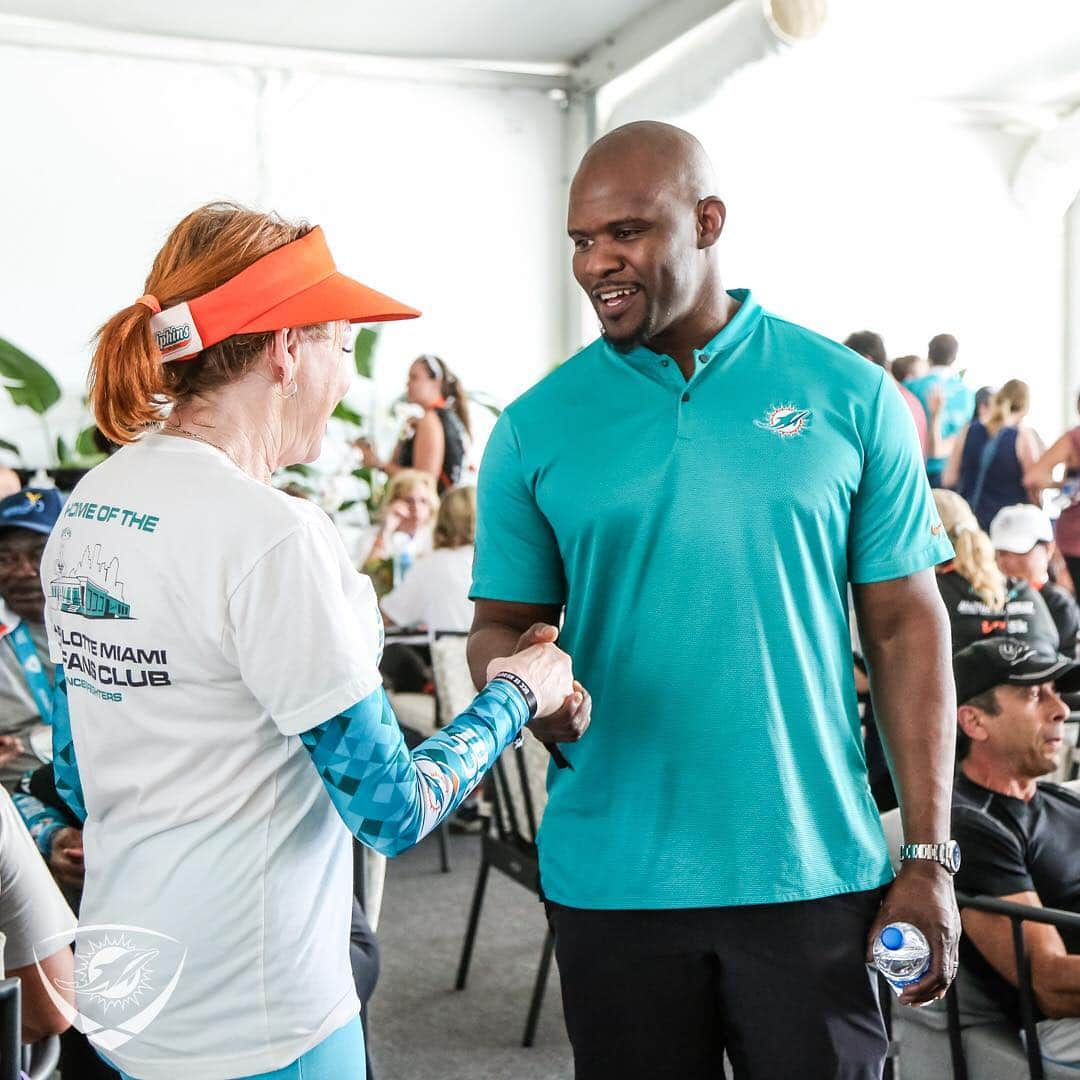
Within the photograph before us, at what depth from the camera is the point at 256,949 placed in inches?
48.0

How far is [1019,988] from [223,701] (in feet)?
4.96

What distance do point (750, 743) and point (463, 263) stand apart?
673 centimetres

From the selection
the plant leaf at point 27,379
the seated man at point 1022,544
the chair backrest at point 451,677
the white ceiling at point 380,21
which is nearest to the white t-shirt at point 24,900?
the chair backrest at point 451,677

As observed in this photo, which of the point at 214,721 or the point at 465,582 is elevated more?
the point at 214,721

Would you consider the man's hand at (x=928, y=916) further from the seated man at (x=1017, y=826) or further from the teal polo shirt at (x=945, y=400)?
the teal polo shirt at (x=945, y=400)

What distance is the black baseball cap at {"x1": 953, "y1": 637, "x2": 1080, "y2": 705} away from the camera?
251 centimetres

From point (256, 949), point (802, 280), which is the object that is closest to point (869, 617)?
point (256, 949)

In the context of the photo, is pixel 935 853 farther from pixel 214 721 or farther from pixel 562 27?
pixel 562 27

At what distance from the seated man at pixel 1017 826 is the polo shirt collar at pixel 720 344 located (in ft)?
3.57

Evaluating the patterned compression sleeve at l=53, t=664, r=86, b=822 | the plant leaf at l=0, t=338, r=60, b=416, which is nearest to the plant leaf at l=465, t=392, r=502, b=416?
the plant leaf at l=0, t=338, r=60, b=416

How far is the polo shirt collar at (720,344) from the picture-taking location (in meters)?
1.58

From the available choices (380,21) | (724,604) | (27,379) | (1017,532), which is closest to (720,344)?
(724,604)

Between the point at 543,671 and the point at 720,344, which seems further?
the point at 720,344

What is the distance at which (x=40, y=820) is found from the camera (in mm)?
1988
